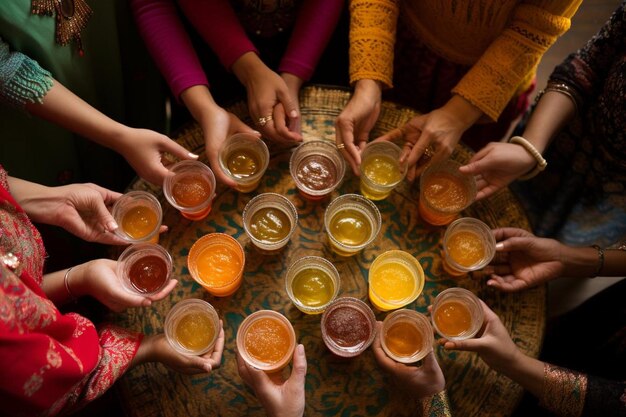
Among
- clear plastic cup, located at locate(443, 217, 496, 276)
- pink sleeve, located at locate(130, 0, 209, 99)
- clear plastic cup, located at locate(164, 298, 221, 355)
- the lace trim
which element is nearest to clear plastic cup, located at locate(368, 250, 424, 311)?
clear plastic cup, located at locate(443, 217, 496, 276)

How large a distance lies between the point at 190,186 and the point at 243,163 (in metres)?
0.27

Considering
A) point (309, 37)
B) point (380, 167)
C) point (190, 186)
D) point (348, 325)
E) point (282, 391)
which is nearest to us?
point (282, 391)

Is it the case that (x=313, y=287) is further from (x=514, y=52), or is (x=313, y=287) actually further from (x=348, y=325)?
(x=514, y=52)

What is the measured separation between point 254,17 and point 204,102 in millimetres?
624

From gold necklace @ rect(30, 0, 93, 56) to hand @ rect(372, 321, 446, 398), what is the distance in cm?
182

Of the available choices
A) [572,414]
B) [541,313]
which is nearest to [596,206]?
[541,313]

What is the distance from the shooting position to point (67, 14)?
5.82 ft

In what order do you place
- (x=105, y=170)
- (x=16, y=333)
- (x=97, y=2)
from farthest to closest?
(x=105, y=170) < (x=97, y=2) < (x=16, y=333)

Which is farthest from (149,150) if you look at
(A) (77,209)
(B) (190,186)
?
(A) (77,209)

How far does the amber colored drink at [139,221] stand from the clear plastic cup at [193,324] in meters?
0.39

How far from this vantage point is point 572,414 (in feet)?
5.74

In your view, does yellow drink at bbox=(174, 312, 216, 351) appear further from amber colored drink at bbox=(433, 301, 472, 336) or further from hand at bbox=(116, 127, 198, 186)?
amber colored drink at bbox=(433, 301, 472, 336)

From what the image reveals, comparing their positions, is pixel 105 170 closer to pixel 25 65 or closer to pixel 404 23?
pixel 25 65

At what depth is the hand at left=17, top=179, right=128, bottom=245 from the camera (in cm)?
177
